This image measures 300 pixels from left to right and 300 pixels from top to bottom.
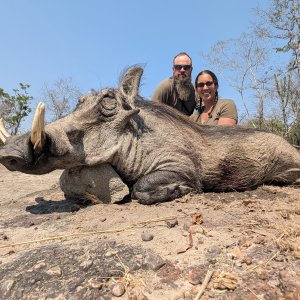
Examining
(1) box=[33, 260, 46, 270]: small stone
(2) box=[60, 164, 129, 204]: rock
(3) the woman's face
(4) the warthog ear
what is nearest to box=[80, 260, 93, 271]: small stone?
(1) box=[33, 260, 46, 270]: small stone

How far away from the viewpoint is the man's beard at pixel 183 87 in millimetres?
5633

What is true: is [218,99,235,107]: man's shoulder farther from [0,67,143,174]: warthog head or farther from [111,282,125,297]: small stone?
[111,282,125,297]: small stone

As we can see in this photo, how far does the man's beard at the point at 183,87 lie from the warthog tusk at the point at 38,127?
9.99 ft

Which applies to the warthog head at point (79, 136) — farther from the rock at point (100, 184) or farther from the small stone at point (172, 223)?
the small stone at point (172, 223)

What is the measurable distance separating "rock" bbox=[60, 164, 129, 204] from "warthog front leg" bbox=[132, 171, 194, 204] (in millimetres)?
165

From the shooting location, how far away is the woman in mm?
5289

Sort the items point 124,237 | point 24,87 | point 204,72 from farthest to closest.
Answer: point 24,87 → point 204,72 → point 124,237

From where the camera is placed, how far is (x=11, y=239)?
2.82m

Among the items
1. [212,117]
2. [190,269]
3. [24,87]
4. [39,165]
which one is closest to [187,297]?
[190,269]

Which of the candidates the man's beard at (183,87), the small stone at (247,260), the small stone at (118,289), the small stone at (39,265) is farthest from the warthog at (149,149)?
the man's beard at (183,87)

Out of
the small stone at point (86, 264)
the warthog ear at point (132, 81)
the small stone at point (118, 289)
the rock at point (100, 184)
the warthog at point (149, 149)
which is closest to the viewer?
the small stone at point (118, 289)

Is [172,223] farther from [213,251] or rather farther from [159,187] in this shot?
[159,187]

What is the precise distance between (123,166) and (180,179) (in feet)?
1.95

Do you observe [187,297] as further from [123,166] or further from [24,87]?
[24,87]
